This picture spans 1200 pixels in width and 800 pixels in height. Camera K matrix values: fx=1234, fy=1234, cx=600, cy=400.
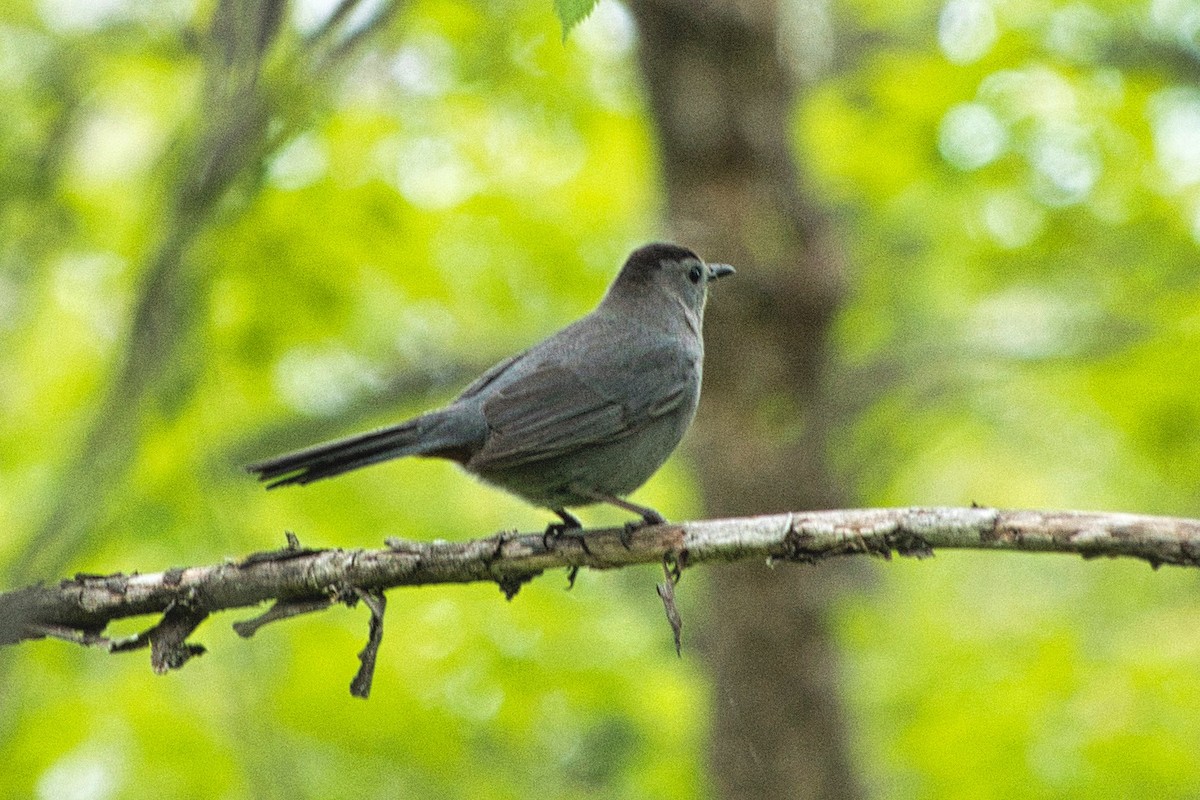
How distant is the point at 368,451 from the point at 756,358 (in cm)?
362

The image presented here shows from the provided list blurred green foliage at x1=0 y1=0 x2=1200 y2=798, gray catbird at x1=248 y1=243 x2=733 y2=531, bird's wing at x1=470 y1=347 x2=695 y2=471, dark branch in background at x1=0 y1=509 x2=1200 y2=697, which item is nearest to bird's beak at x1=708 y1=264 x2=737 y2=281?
gray catbird at x1=248 y1=243 x2=733 y2=531

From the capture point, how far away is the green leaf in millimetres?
2023

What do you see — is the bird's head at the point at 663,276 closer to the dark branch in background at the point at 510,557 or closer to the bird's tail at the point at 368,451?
the bird's tail at the point at 368,451

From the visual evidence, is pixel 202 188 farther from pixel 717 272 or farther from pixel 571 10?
pixel 717 272

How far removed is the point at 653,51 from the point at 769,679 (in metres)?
3.94

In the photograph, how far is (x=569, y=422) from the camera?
193 inches

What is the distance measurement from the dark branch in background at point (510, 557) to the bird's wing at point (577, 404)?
0.92 meters

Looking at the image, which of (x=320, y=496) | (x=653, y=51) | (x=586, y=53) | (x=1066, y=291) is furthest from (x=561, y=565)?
(x=1066, y=291)

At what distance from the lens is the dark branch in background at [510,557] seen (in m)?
3.21

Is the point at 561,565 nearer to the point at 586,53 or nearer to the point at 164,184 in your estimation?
the point at 164,184

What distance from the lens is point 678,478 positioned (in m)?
12.0

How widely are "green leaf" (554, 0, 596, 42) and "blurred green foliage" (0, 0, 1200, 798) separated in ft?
10.5

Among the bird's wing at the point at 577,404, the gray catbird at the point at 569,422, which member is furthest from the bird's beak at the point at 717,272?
the bird's wing at the point at 577,404

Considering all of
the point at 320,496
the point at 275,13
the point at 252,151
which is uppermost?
the point at 320,496
